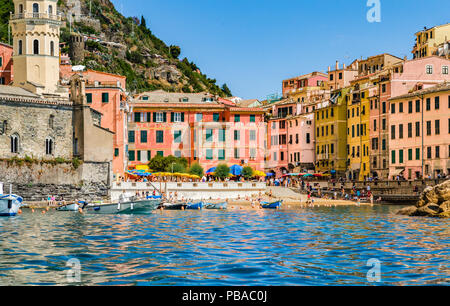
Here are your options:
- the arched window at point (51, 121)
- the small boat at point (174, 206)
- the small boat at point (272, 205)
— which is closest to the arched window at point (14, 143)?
the arched window at point (51, 121)

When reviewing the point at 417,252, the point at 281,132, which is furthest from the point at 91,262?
the point at 281,132

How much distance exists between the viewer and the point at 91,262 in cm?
2100

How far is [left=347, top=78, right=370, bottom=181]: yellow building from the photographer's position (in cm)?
8031

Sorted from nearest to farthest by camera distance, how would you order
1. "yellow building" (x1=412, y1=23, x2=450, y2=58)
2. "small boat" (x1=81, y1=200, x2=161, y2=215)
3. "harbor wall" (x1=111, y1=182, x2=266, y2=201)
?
"small boat" (x1=81, y1=200, x2=161, y2=215) → "harbor wall" (x1=111, y1=182, x2=266, y2=201) → "yellow building" (x1=412, y1=23, x2=450, y2=58)

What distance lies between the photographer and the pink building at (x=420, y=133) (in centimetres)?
6656

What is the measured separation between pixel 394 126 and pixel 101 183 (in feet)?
117

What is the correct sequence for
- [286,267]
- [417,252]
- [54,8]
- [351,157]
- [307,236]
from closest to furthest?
[286,267] < [417,252] < [307,236] < [54,8] < [351,157]

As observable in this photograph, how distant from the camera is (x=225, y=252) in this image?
2427 cm

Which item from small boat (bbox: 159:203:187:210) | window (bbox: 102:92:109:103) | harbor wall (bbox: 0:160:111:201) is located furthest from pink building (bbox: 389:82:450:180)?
window (bbox: 102:92:109:103)

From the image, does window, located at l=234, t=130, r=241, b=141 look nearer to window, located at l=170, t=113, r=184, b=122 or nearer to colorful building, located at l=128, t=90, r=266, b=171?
colorful building, located at l=128, t=90, r=266, b=171

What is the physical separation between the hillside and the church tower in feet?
156

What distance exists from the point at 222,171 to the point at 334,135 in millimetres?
20591

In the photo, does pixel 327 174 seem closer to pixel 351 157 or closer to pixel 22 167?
pixel 351 157

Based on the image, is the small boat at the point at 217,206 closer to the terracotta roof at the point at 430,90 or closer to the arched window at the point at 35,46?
the terracotta roof at the point at 430,90
